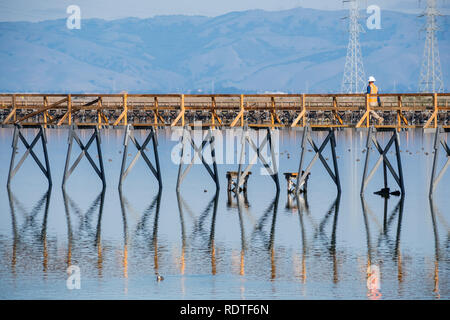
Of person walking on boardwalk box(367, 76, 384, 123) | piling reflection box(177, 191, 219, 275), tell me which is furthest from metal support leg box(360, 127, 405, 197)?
piling reflection box(177, 191, 219, 275)

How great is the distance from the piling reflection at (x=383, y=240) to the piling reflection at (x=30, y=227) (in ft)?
31.8

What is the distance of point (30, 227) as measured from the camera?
37.6 metres

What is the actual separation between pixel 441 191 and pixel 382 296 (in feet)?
94.6

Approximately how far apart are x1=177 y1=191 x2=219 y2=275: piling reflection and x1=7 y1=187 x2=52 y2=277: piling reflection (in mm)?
4939

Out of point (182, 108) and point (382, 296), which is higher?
point (182, 108)

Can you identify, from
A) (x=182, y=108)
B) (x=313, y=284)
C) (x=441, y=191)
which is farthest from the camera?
(x=441, y=191)

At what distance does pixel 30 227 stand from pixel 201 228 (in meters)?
6.76

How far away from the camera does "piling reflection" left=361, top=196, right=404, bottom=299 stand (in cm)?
2716

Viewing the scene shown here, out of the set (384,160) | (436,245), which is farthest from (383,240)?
(384,160)

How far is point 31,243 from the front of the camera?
1316 inches
